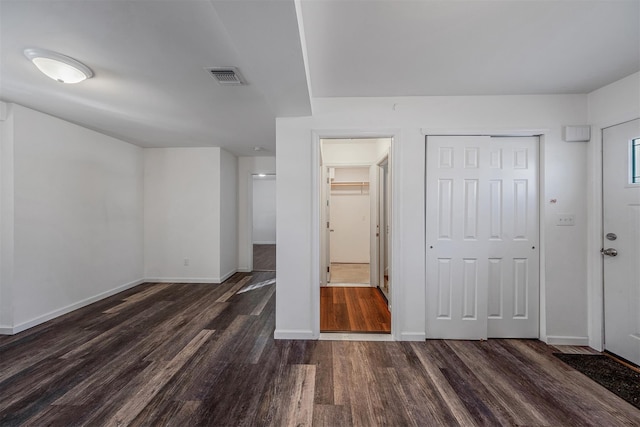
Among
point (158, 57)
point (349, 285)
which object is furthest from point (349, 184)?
point (158, 57)

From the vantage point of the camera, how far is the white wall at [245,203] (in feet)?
17.6

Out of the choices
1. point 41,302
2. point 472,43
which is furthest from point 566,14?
point 41,302

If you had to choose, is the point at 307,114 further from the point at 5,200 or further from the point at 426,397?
the point at 5,200

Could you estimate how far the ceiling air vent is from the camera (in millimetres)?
1910

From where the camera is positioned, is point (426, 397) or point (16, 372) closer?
point (426, 397)

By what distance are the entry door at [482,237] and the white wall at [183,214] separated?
368 centimetres

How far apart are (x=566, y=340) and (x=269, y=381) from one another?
296 centimetres

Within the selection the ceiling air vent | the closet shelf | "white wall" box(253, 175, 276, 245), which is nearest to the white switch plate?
the ceiling air vent

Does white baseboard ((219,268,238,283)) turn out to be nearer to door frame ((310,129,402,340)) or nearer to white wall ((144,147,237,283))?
white wall ((144,147,237,283))

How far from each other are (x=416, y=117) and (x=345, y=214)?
3.94 meters

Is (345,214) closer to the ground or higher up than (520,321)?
higher up

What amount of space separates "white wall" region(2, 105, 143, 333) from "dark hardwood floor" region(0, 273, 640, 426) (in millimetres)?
461

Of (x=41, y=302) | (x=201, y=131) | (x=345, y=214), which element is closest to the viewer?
(x=41, y=302)

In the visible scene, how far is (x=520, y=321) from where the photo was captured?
2602 millimetres
